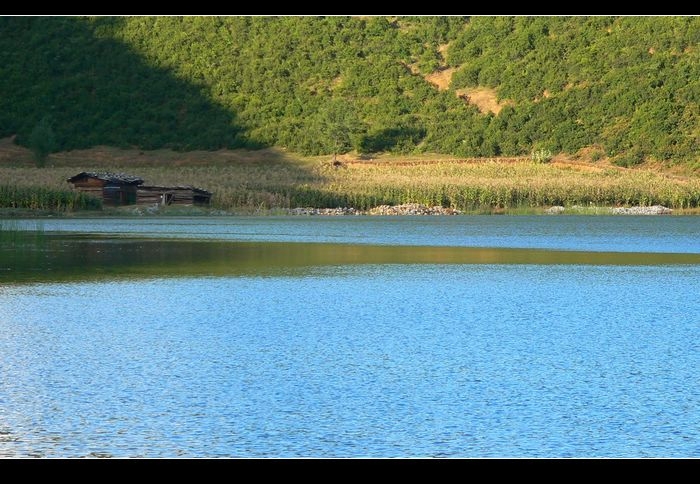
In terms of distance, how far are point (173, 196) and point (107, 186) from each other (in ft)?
12.3

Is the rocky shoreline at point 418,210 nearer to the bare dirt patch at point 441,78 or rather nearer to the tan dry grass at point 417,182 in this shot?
the tan dry grass at point 417,182

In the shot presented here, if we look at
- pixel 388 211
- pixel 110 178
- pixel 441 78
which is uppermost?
pixel 441 78

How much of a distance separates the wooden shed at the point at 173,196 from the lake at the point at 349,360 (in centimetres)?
4251

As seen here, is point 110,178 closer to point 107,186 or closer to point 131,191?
point 107,186

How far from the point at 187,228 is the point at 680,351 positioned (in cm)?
3631

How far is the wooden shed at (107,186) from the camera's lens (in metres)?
67.9

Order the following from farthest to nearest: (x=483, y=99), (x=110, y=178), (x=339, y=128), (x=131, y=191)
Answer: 1. (x=483, y=99)
2. (x=339, y=128)
3. (x=131, y=191)
4. (x=110, y=178)

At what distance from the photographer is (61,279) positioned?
22078mm

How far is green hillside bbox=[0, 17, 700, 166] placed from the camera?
3979 inches

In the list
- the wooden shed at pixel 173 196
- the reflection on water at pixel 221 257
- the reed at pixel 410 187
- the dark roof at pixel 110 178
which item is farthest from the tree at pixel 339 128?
the reflection on water at pixel 221 257

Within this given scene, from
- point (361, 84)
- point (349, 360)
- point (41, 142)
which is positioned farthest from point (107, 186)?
point (349, 360)

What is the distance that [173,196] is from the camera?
6875 centimetres
